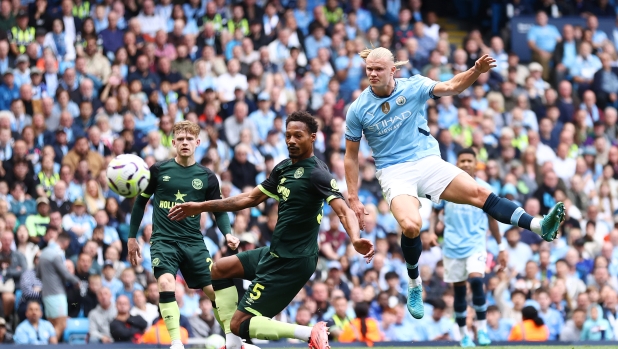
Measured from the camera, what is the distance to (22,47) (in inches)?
773

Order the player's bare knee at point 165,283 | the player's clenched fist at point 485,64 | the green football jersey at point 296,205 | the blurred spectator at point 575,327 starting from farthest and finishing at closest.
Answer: the blurred spectator at point 575,327
the player's bare knee at point 165,283
the player's clenched fist at point 485,64
the green football jersey at point 296,205

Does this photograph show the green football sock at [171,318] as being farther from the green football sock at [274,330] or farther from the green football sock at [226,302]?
the green football sock at [274,330]

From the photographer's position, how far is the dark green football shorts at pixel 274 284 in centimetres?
1027

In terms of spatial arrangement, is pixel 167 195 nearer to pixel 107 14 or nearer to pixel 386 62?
pixel 386 62

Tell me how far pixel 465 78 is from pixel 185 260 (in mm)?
3748

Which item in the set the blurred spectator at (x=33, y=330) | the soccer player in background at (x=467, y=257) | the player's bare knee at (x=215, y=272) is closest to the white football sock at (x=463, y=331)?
the soccer player in background at (x=467, y=257)

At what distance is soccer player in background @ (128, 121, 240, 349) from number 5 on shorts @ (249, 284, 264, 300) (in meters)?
1.61

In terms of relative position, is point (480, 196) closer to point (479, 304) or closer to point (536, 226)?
point (536, 226)

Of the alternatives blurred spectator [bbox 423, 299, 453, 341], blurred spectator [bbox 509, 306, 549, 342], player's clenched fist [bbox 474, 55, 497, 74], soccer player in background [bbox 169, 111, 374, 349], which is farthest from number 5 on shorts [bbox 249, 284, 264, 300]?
blurred spectator [bbox 509, 306, 549, 342]

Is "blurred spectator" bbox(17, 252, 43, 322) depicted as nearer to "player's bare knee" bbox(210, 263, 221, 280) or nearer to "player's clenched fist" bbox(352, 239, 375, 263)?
"player's bare knee" bbox(210, 263, 221, 280)

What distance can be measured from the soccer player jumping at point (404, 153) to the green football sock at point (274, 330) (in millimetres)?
1535

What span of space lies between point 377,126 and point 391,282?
231 inches

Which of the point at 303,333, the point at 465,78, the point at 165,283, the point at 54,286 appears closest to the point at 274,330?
the point at 303,333

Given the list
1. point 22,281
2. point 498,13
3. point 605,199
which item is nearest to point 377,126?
point 22,281
